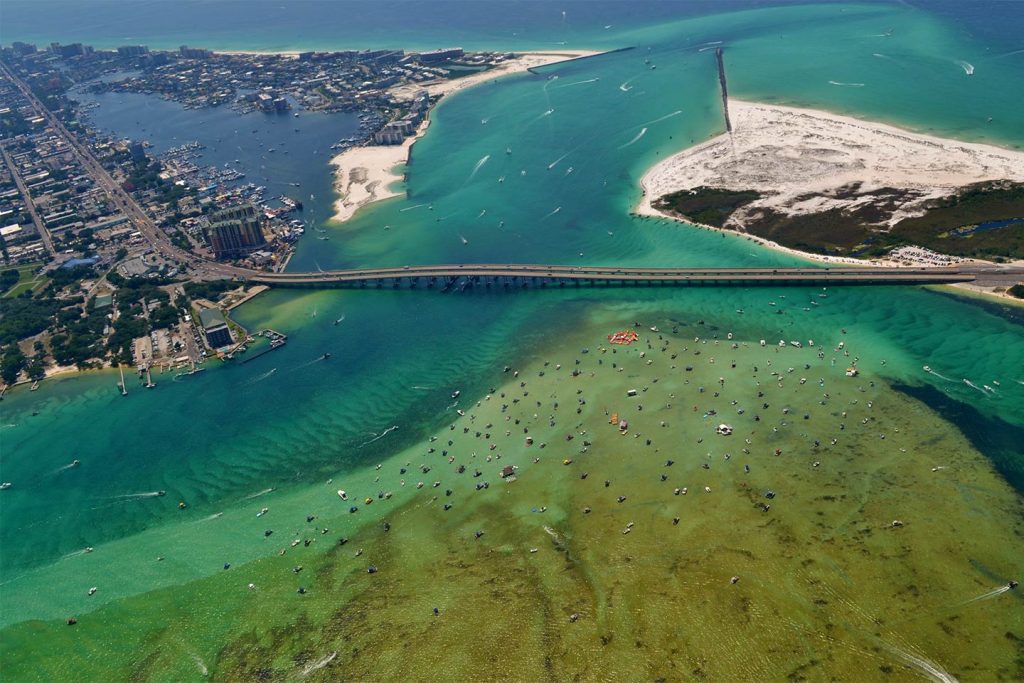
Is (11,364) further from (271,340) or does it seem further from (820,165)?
(820,165)

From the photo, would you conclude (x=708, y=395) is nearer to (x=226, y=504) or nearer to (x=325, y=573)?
(x=325, y=573)

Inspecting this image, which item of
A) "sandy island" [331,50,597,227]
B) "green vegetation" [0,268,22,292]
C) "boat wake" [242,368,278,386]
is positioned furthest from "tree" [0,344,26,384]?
"sandy island" [331,50,597,227]

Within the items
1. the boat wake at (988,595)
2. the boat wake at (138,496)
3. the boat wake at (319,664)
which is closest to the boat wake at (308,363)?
the boat wake at (138,496)

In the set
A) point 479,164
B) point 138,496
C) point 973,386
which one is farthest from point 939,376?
point 479,164

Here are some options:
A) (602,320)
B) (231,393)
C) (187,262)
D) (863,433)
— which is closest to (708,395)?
(863,433)

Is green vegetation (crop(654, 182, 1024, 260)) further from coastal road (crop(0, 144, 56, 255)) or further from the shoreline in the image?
coastal road (crop(0, 144, 56, 255))
